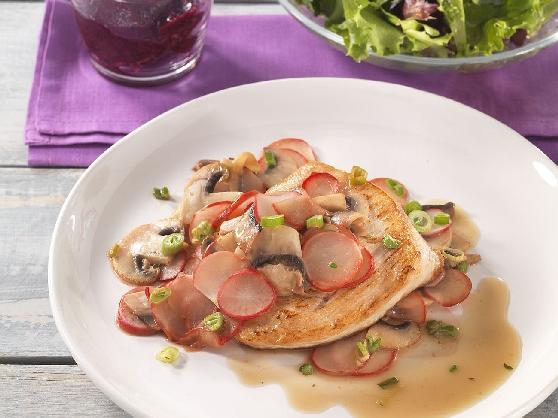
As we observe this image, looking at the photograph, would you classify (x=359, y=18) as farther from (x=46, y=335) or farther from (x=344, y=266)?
(x=46, y=335)

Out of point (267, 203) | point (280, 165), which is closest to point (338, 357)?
point (267, 203)

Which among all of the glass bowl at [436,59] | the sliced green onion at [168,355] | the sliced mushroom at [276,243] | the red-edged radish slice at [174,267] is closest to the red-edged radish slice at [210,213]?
the red-edged radish slice at [174,267]

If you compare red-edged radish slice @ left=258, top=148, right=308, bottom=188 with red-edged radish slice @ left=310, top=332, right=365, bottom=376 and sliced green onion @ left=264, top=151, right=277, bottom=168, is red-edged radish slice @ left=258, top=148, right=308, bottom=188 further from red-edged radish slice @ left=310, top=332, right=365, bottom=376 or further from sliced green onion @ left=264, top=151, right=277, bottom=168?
red-edged radish slice @ left=310, top=332, right=365, bottom=376

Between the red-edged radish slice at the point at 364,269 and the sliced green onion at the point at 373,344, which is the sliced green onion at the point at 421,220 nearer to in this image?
the red-edged radish slice at the point at 364,269

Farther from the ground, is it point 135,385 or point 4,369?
point 135,385

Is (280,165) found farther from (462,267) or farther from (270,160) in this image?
(462,267)

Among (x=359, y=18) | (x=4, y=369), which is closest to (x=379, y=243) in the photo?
(x=359, y=18)
